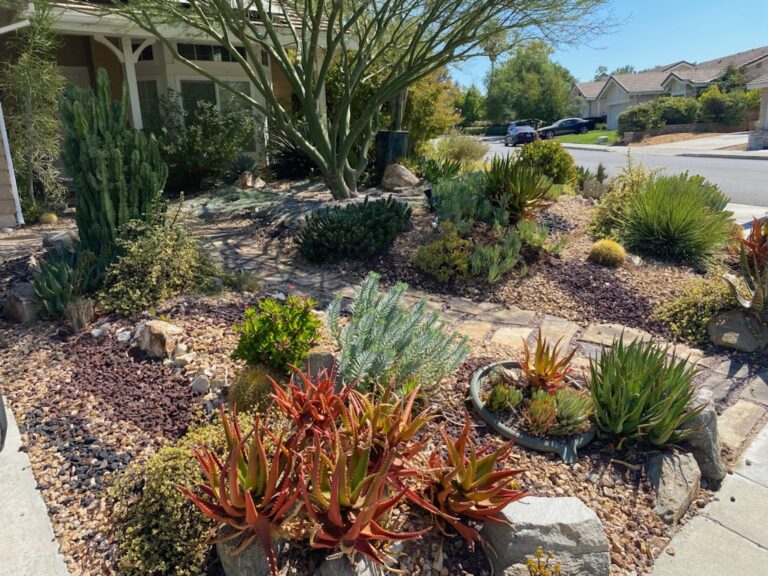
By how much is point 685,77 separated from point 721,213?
169ft

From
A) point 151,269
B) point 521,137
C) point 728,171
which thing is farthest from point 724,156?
point 151,269

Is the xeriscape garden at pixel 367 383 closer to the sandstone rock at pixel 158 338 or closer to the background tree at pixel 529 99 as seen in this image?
the sandstone rock at pixel 158 338

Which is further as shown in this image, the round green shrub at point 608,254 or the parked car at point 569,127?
the parked car at point 569,127

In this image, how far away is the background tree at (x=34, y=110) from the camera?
859 centimetres

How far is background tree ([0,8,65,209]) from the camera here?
859 centimetres

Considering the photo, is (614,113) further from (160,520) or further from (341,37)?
(160,520)

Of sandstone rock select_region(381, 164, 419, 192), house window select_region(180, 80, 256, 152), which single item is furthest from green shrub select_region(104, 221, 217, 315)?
house window select_region(180, 80, 256, 152)

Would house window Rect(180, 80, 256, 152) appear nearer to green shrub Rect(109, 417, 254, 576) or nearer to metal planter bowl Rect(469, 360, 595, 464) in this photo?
metal planter bowl Rect(469, 360, 595, 464)

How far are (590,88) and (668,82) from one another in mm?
16311

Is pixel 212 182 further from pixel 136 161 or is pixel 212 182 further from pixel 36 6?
pixel 136 161

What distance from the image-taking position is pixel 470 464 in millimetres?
2537

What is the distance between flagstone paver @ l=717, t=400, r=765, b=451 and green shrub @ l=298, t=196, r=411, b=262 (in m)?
3.84

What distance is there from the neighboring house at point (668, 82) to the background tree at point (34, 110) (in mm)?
47206

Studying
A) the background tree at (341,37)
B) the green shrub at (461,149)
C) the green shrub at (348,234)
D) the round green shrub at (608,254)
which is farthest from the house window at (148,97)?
the round green shrub at (608,254)
